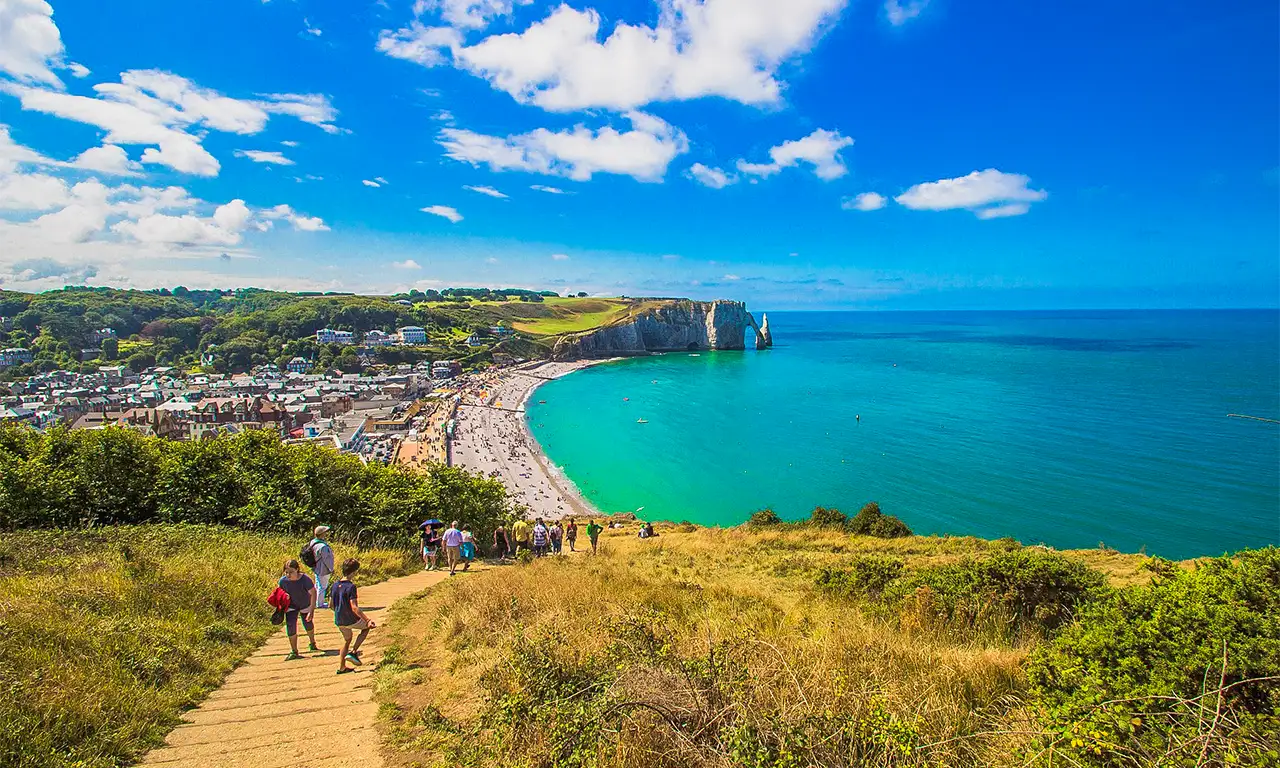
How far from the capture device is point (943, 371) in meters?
94.3

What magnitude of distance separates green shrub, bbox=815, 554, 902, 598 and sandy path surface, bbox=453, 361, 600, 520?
17917 mm

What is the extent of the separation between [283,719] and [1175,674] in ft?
24.2

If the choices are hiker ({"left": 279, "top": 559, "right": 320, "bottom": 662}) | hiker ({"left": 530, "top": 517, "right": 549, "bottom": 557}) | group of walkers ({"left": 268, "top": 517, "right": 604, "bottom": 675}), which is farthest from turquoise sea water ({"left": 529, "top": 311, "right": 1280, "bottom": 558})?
hiker ({"left": 279, "top": 559, "right": 320, "bottom": 662})

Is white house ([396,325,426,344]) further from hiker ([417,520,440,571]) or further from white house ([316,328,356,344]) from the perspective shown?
hiker ([417,520,440,571])

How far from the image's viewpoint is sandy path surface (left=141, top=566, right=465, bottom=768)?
415cm

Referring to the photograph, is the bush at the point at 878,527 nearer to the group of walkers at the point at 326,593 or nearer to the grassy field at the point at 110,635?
the group of walkers at the point at 326,593

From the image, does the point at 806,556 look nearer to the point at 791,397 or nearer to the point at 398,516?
the point at 398,516

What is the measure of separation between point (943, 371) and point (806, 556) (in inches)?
3713

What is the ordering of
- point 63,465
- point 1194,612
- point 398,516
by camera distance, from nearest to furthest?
Answer: 1. point 1194,612
2. point 63,465
3. point 398,516

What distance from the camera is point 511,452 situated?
4869 cm

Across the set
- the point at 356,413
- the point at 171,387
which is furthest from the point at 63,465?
the point at 171,387

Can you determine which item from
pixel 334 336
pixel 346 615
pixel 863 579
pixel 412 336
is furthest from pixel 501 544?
pixel 334 336

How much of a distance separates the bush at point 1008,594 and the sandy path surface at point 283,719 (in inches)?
259

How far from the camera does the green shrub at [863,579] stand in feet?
29.5
